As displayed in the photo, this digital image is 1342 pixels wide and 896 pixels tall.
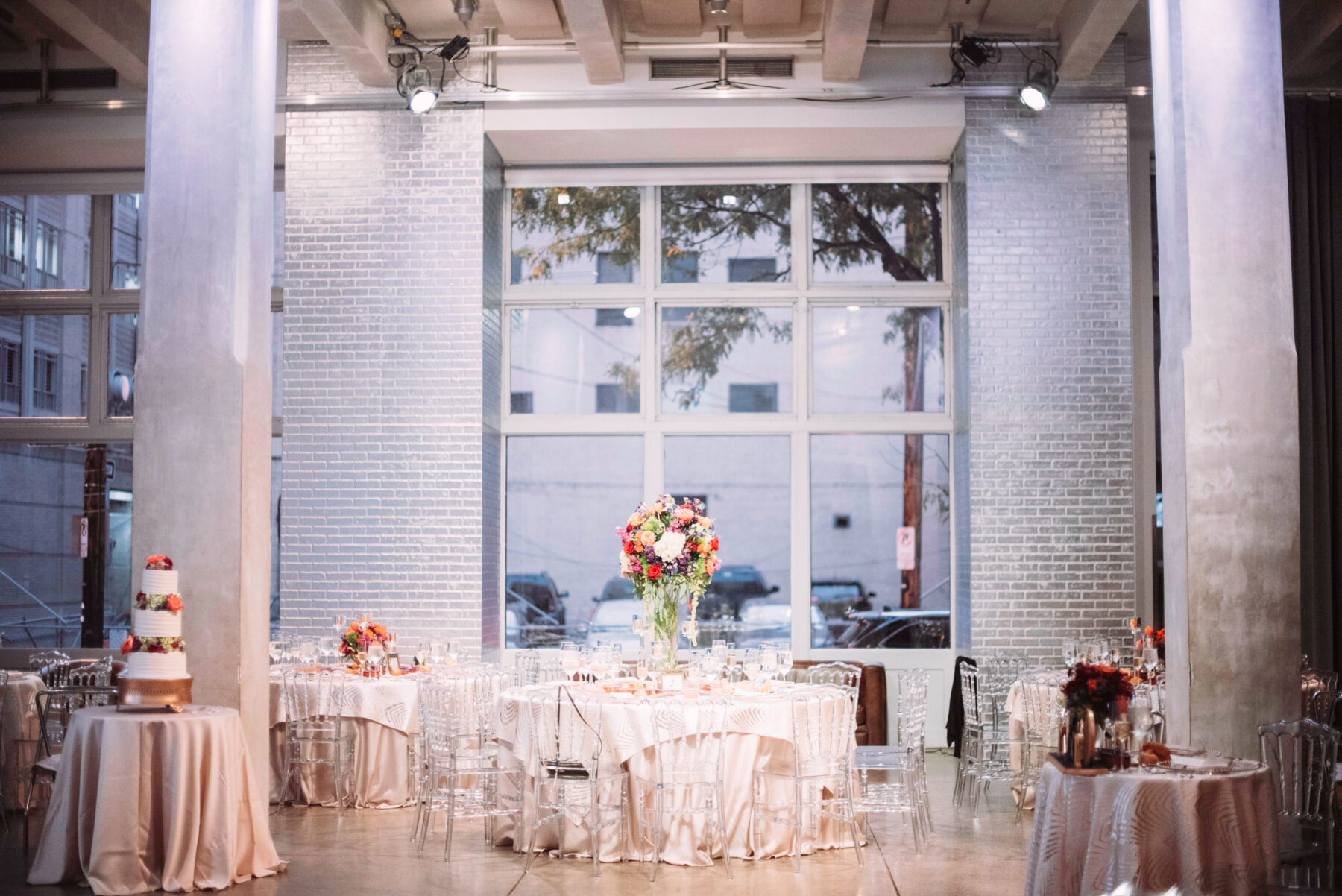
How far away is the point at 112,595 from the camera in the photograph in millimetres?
11078

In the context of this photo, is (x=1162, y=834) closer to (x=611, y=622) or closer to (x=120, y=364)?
(x=611, y=622)

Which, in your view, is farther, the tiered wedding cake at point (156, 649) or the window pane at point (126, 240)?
the window pane at point (126, 240)

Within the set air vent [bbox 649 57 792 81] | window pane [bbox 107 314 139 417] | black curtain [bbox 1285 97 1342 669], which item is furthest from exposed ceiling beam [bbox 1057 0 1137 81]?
window pane [bbox 107 314 139 417]

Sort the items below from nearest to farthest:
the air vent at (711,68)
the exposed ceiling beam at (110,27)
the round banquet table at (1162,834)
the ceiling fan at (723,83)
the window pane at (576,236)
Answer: the round banquet table at (1162,834), the exposed ceiling beam at (110,27), the ceiling fan at (723,83), the air vent at (711,68), the window pane at (576,236)

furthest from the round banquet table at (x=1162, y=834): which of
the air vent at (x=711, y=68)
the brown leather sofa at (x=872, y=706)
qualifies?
the air vent at (x=711, y=68)

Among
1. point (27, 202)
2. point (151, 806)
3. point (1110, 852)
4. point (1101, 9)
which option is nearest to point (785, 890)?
point (1110, 852)

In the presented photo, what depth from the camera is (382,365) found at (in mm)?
9930

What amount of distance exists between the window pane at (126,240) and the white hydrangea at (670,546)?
22.1 feet

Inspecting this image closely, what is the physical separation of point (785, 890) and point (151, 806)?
283 centimetres

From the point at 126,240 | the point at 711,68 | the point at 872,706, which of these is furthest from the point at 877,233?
the point at 126,240

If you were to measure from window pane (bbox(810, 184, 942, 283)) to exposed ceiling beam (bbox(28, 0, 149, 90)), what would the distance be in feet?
17.9

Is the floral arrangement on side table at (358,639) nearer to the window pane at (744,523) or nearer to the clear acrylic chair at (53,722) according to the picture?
the clear acrylic chair at (53,722)

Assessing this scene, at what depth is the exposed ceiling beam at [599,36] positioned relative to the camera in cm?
864

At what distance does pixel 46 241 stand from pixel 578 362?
4950mm
